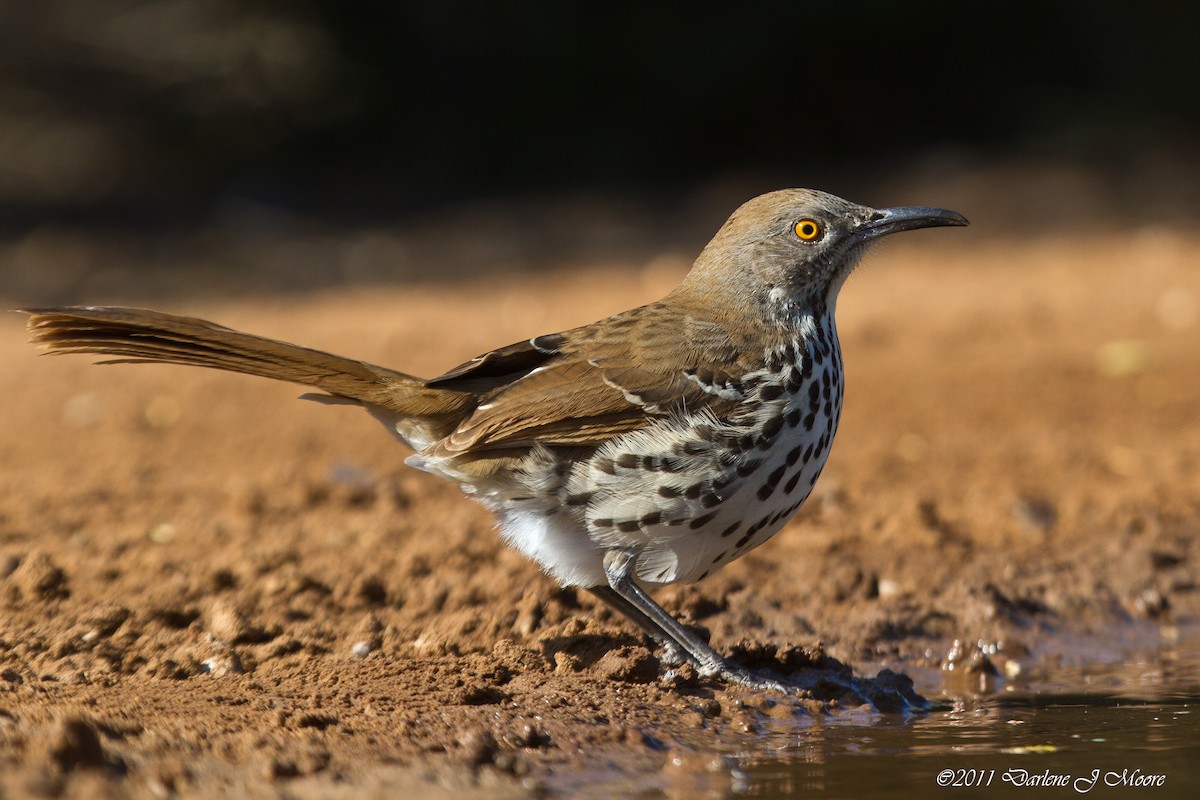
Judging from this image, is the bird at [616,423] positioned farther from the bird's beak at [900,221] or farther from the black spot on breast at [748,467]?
the bird's beak at [900,221]

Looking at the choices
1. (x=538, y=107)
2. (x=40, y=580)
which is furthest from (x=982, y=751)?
(x=538, y=107)

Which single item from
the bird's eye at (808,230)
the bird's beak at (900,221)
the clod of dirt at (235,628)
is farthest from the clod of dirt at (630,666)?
the bird's beak at (900,221)

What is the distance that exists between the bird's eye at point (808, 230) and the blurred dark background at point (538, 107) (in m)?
9.24

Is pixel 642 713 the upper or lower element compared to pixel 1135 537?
lower

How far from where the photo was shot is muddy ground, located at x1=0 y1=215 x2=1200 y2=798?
140 inches

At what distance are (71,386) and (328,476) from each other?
8.94ft

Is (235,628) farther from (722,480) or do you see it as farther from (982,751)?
(982,751)

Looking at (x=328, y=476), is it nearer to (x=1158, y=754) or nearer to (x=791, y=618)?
(x=791, y=618)

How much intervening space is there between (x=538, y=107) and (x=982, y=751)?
12164 mm

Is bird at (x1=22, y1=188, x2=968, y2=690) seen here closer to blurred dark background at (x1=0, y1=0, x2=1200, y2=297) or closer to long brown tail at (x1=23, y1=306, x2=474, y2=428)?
long brown tail at (x1=23, y1=306, x2=474, y2=428)

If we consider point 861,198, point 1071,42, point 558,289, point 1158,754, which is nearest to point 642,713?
point 1158,754

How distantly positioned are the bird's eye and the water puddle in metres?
1.44

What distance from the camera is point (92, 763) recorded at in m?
3.10

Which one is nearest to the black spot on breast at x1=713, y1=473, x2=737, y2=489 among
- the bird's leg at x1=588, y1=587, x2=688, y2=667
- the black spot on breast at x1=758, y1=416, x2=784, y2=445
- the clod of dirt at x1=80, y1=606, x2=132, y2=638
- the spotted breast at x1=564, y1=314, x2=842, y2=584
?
the spotted breast at x1=564, y1=314, x2=842, y2=584
